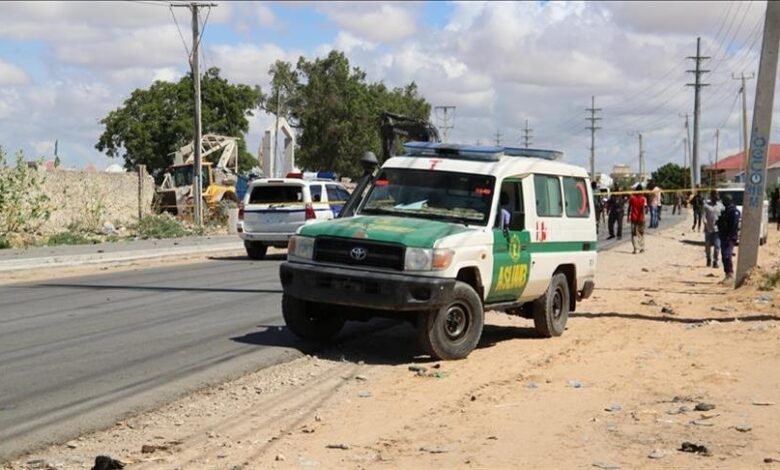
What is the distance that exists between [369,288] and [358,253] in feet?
1.33

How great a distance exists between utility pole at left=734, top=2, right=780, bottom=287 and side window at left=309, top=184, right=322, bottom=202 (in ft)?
35.5

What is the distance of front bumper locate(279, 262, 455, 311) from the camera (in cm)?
1048

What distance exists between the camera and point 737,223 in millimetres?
21547

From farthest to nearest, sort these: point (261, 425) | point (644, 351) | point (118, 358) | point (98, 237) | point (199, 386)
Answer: point (98, 237), point (644, 351), point (118, 358), point (199, 386), point (261, 425)

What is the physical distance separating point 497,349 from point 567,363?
1286 millimetres

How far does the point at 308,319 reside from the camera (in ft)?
39.1

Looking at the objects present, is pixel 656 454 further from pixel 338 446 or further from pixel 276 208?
pixel 276 208

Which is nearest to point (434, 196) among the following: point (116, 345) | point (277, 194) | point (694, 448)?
point (116, 345)

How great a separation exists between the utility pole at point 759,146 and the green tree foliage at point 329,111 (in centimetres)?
5362

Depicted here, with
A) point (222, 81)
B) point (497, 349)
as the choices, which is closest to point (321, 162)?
point (222, 81)

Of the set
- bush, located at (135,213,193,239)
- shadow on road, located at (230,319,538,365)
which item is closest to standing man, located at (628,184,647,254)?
bush, located at (135,213,193,239)

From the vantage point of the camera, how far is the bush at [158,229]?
35994 millimetres

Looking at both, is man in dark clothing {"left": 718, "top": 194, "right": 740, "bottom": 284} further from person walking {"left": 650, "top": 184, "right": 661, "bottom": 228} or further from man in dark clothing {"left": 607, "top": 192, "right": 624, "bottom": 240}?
person walking {"left": 650, "top": 184, "right": 661, "bottom": 228}

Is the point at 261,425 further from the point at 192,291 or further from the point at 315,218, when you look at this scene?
the point at 315,218
